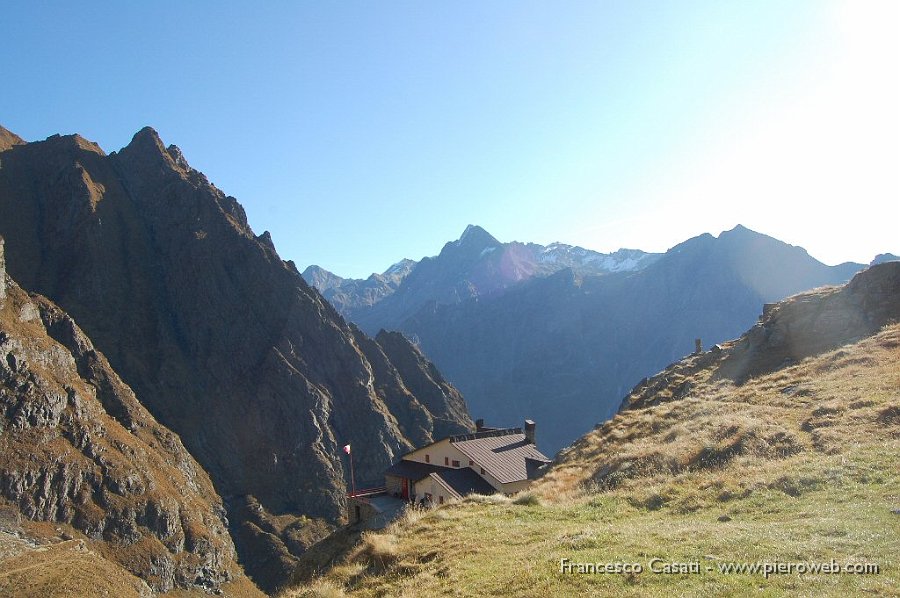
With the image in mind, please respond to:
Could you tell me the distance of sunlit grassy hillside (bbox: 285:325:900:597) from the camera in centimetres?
1170

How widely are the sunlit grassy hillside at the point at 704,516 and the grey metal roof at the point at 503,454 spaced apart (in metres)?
16.7

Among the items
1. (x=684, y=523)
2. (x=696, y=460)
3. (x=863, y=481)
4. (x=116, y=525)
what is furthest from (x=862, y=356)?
(x=116, y=525)

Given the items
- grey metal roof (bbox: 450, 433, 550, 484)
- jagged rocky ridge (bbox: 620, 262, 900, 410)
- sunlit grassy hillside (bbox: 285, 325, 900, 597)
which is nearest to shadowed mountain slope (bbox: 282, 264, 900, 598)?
sunlit grassy hillside (bbox: 285, 325, 900, 597)

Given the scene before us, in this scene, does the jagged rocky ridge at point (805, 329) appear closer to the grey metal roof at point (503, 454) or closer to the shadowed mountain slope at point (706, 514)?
the shadowed mountain slope at point (706, 514)

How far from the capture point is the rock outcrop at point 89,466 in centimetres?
12225

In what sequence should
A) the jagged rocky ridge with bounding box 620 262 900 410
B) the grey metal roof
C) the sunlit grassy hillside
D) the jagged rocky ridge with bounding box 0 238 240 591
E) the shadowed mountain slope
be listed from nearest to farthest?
1. the shadowed mountain slope
2. the sunlit grassy hillside
3. the jagged rocky ridge with bounding box 620 262 900 410
4. the grey metal roof
5. the jagged rocky ridge with bounding box 0 238 240 591

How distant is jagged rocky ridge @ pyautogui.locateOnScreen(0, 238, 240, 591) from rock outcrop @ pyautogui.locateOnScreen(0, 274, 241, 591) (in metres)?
0.24

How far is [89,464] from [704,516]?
15427 cm

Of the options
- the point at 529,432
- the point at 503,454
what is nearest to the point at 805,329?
the point at 503,454

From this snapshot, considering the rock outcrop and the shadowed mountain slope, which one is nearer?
the shadowed mountain slope

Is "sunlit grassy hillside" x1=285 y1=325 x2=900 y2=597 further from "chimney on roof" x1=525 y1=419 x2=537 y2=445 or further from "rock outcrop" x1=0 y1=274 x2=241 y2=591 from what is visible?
"rock outcrop" x1=0 y1=274 x2=241 y2=591

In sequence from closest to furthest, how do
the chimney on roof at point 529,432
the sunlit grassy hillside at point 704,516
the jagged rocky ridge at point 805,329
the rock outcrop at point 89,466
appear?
the sunlit grassy hillside at point 704,516
the jagged rocky ridge at point 805,329
the chimney on roof at point 529,432
the rock outcrop at point 89,466

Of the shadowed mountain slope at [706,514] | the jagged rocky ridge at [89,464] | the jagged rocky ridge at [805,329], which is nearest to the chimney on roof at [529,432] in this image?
the jagged rocky ridge at [805,329]

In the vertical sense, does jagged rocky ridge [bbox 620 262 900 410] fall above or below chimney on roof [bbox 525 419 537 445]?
above
